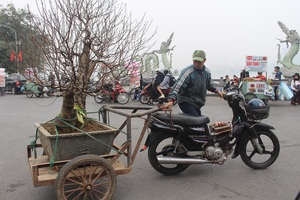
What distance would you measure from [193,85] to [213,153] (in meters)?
1.12

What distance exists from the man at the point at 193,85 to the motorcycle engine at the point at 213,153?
2.39ft

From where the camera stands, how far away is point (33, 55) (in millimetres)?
4129

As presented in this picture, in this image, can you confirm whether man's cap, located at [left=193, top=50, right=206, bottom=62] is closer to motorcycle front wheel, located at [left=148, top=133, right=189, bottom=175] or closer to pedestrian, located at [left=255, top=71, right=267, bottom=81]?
motorcycle front wheel, located at [left=148, top=133, right=189, bottom=175]

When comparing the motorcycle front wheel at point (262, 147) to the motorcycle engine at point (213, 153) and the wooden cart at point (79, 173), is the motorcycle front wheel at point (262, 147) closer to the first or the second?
the motorcycle engine at point (213, 153)

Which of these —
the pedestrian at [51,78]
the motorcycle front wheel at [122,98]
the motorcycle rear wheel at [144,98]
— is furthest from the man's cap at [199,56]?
the motorcycle front wheel at [122,98]

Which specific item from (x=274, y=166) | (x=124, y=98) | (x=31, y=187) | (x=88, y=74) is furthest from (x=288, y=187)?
(x=124, y=98)

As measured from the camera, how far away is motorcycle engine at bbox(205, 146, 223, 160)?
14.6ft

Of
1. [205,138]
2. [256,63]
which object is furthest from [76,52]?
[256,63]

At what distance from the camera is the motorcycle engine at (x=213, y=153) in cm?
446

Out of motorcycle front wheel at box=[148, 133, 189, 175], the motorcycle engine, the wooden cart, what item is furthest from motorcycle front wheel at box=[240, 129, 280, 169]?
the wooden cart

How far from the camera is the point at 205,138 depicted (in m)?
4.57

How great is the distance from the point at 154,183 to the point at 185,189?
0.46 m

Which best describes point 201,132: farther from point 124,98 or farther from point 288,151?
point 124,98

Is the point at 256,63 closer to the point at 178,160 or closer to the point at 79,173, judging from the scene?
the point at 178,160
